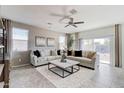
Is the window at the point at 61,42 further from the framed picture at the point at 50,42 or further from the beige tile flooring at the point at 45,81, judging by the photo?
the beige tile flooring at the point at 45,81


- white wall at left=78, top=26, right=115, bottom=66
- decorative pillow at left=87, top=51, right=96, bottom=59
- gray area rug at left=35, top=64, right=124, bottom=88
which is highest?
white wall at left=78, top=26, right=115, bottom=66

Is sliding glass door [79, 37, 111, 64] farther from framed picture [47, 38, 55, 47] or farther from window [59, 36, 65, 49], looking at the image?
framed picture [47, 38, 55, 47]

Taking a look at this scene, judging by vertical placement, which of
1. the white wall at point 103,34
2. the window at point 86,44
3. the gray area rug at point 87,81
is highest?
the white wall at point 103,34

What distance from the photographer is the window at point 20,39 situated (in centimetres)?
412

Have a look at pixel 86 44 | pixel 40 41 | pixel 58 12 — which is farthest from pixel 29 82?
pixel 86 44

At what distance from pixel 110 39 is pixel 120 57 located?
3.88ft

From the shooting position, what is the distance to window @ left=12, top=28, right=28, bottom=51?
4125mm

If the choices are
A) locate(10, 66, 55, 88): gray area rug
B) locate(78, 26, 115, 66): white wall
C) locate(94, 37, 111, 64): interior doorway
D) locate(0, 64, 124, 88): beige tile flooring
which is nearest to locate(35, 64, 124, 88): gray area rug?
locate(0, 64, 124, 88): beige tile flooring

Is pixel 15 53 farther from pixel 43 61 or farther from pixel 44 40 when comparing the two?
pixel 44 40

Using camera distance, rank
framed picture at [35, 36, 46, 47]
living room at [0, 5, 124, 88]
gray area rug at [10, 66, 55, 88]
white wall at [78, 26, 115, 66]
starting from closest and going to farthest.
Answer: gray area rug at [10, 66, 55, 88] < living room at [0, 5, 124, 88] < white wall at [78, 26, 115, 66] < framed picture at [35, 36, 46, 47]

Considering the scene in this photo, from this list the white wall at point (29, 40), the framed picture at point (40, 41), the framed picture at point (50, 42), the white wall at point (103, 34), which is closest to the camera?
the white wall at point (29, 40)

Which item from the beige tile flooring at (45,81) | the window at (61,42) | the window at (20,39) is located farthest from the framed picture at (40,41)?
the beige tile flooring at (45,81)

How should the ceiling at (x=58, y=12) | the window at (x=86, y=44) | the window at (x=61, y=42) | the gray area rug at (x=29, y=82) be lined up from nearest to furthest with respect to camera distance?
1. the gray area rug at (x=29, y=82)
2. the ceiling at (x=58, y=12)
3. the window at (x=86, y=44)
4. the window at (x=61, y=42)

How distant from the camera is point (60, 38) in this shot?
676 centimetres
